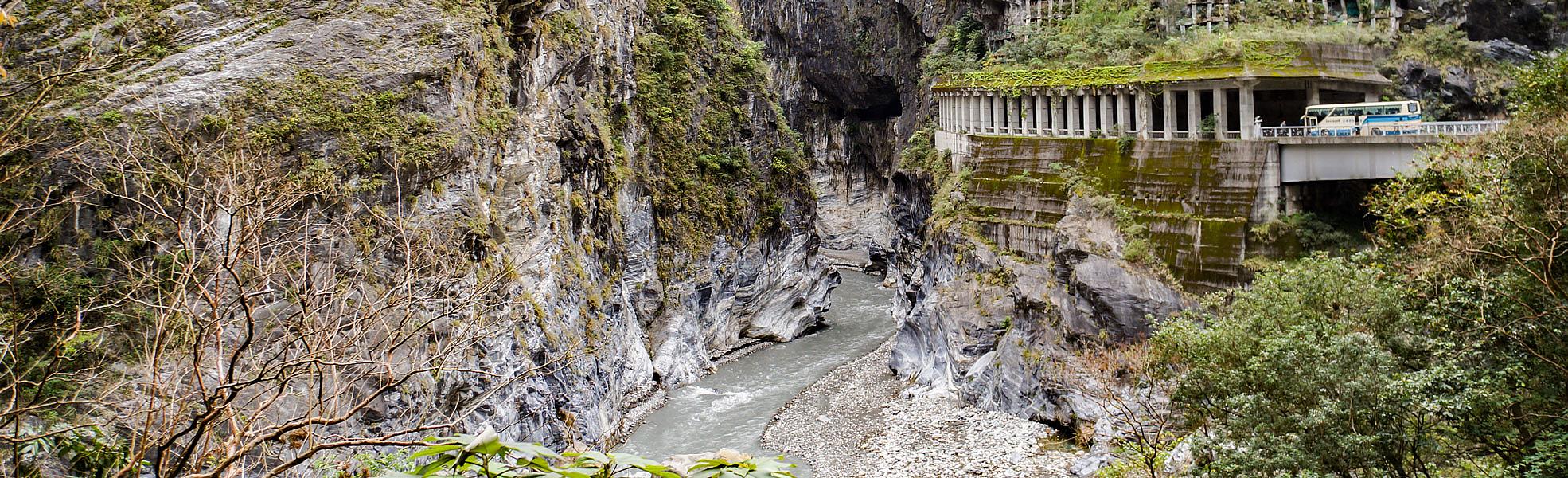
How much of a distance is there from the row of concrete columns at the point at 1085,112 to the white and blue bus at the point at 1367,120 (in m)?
2.02

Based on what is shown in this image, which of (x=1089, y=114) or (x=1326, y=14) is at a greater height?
(x=1326, y=14)

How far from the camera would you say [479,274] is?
2083cm

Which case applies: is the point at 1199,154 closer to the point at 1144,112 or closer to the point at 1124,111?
the point at 1144,112

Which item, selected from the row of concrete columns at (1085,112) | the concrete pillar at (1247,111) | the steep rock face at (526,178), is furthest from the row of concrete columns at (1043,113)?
the steep rock face at (526,178)

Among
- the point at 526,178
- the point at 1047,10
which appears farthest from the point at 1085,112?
the point at 526,178

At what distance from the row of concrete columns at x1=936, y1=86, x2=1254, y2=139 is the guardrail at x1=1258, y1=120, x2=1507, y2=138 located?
1146 mm

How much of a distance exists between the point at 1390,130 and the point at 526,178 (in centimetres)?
2338

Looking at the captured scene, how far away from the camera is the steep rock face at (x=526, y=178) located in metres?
18.6

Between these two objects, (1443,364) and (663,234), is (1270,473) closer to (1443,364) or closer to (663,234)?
(1443,364)

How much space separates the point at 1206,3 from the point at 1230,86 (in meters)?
10.1

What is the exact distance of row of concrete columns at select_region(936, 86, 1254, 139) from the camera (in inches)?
1204

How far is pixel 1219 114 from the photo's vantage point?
2997 cm

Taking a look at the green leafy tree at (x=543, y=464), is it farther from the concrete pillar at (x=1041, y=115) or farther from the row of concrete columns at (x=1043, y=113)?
the concrete pillar at (x=1041, y=115)

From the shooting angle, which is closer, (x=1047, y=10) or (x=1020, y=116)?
(x=1020, y=116)
